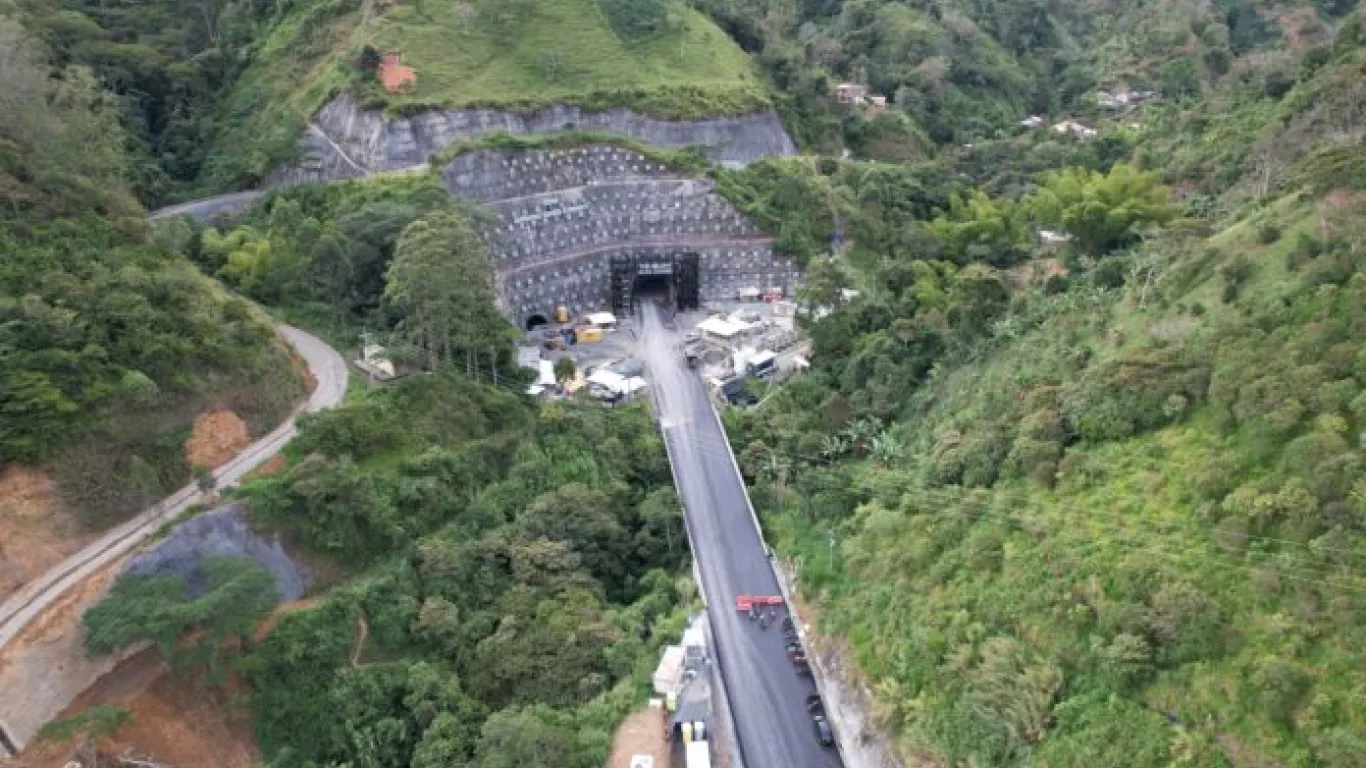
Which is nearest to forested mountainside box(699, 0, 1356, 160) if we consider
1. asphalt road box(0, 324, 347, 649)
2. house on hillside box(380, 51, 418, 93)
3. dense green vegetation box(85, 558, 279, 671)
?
house on hillside box(380, 51, 418, 93)

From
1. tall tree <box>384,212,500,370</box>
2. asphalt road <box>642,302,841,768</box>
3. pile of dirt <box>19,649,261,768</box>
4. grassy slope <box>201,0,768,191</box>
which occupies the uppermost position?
grassy slope <box>201,0,768,191</box>

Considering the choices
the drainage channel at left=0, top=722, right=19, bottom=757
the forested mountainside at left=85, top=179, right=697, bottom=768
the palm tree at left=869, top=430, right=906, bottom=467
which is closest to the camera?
the drainage channel at left=0, top=722, right=19, bottom=757

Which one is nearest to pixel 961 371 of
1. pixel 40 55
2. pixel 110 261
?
pixel 110 261

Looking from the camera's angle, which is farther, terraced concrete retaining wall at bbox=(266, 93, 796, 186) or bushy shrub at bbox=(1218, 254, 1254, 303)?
terraced concrete retaining wall at bbox=(266, 93, 796, 186)

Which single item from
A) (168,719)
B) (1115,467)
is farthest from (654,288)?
(168,719)

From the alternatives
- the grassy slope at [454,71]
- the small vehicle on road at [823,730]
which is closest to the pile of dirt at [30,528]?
the small vehicle on road at [823,730]

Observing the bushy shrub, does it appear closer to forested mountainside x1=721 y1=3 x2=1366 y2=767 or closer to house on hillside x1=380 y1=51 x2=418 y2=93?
forested mountainside x1=721 y1=3 x2=1366 y2=767

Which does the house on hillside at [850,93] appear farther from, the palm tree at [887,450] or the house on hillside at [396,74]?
the palm tree at [887,450]
